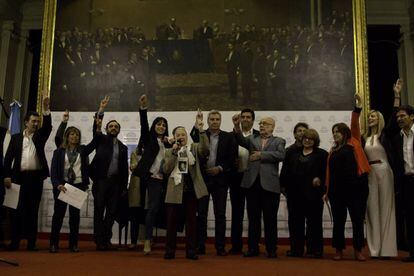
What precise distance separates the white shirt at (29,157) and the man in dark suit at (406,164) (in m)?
4.18

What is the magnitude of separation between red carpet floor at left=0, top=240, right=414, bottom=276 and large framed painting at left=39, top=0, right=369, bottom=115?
4152 mm

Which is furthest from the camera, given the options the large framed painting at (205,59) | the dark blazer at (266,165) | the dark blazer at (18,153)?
the large framed painting at (205,59)

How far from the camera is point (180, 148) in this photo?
447cm

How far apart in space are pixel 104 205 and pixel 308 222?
249 centimetres

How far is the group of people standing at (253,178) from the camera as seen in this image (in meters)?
4.52

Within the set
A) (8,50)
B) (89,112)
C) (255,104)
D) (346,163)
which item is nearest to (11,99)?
(8,50)

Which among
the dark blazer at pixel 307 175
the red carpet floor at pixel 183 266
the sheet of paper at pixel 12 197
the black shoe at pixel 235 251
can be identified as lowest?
the red carpet floor at pixel 183 266

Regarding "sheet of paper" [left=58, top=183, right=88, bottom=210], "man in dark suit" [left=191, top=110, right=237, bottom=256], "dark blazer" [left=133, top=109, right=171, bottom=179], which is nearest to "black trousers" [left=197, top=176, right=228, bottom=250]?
"man in dark suit" [left=191, top=110, right=237, bottom=256]

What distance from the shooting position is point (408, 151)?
4617mm

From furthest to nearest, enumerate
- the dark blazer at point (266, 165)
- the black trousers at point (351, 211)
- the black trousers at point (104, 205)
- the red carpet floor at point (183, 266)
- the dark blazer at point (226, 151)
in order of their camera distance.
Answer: the black trousers at point (104, 205) → the dark blazer at point (226, 151) → the dark blazer at point (266, 165) → the black trousers at point (351, 211) → the red carpet floor at point (183, 266)

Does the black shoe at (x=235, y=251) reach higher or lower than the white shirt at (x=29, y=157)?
lower

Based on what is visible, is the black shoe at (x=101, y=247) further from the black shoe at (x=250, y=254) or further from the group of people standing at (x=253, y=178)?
the black shoe at (x=250, y=254)

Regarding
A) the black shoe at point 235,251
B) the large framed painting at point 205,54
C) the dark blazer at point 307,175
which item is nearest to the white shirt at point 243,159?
the dark blazer at point 307,175

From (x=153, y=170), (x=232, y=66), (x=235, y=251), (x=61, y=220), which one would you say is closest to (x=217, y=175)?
(x=153, y=170)
